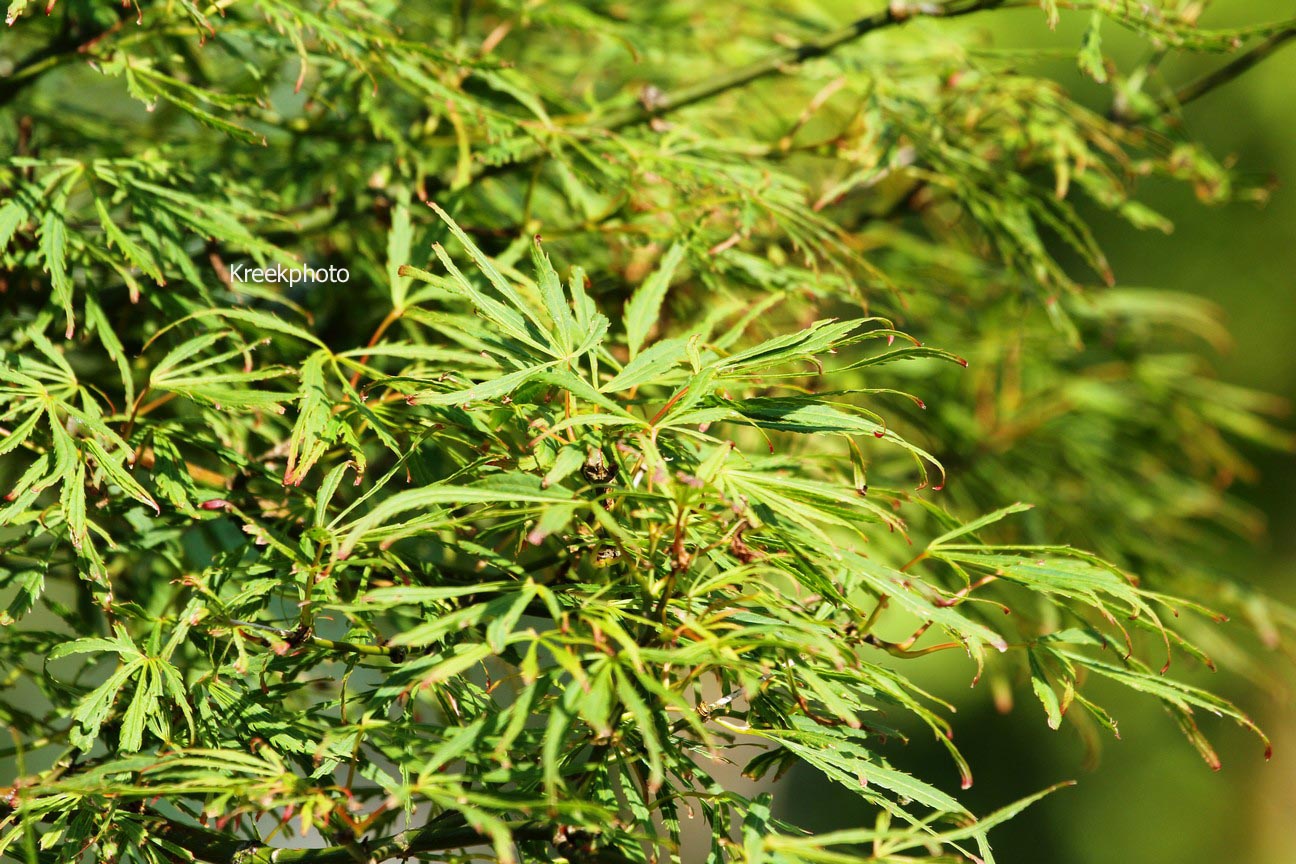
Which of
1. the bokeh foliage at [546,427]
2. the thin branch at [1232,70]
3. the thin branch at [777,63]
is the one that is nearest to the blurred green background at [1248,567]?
the bokeh foliage at [546,427]

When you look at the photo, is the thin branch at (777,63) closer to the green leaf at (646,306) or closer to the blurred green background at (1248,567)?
the green leaf at (646,306)

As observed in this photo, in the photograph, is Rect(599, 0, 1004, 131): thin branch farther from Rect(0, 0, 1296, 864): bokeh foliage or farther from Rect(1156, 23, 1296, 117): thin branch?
Rect(1156, 23, 1296, 117): thin branch

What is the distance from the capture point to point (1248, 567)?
10.3 ft

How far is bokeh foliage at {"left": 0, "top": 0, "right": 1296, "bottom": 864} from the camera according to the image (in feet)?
1.52

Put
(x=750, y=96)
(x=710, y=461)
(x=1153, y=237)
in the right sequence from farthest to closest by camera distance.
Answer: (x=1153, y=237)
(x=750, y=96)
(x=710, y=461)

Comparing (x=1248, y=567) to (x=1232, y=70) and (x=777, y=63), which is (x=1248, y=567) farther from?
(x=777, y=63)

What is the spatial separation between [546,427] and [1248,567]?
10.7ft

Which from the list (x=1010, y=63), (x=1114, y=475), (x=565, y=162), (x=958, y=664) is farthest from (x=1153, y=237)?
(x=565, y=162)

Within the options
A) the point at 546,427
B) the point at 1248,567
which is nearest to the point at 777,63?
the point at 546,427

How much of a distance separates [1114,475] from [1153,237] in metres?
2.97

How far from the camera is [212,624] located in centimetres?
53

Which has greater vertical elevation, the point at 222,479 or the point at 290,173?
the point at 290,173

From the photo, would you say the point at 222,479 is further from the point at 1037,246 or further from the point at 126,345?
the point at 1037,246

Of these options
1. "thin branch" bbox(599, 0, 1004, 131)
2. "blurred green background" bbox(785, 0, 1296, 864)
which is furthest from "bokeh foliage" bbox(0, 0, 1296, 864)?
"blurred green background" bbox(785, 0, 1296, 864)
